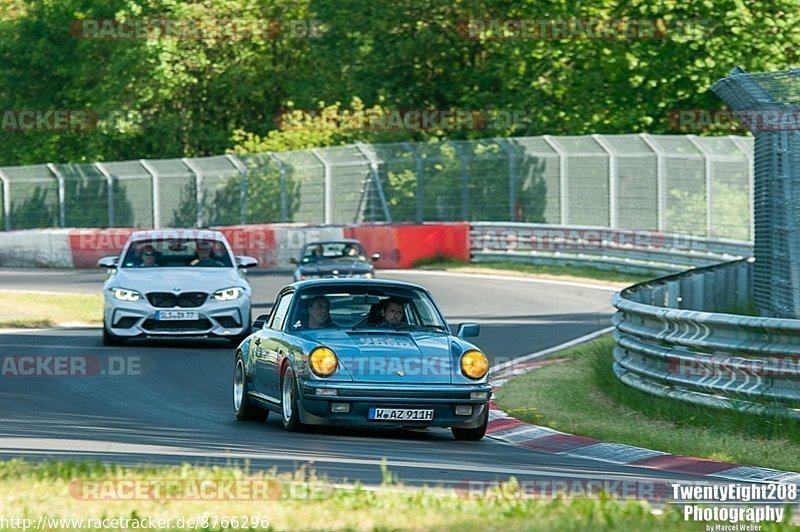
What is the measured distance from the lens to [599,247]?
36.8 meters

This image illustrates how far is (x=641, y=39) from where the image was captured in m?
46.5

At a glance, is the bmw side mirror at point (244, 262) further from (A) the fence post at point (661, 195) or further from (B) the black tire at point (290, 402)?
(A) the fence post at point (661, 195)

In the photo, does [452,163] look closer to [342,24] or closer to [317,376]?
Result: [342,24]

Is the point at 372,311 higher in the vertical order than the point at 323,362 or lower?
higher

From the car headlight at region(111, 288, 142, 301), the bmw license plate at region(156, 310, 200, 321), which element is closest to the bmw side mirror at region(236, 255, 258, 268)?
the bmw license plate at region(156, 310, 200, 321)

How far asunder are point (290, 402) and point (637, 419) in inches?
123

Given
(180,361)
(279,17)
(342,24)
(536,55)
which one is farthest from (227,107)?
(180,361)

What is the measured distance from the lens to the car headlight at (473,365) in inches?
491

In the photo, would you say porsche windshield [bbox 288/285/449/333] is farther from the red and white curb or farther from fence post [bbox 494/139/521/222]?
fence post [bbox 494/139/521/222]

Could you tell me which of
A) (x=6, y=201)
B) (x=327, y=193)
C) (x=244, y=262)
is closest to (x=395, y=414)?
(x=244, y=262)

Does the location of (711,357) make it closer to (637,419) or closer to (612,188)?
(637,419)

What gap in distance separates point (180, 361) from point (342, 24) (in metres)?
37.9

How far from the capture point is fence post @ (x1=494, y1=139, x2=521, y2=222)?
3938 cm

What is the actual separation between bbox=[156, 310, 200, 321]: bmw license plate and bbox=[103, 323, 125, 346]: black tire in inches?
28.6
